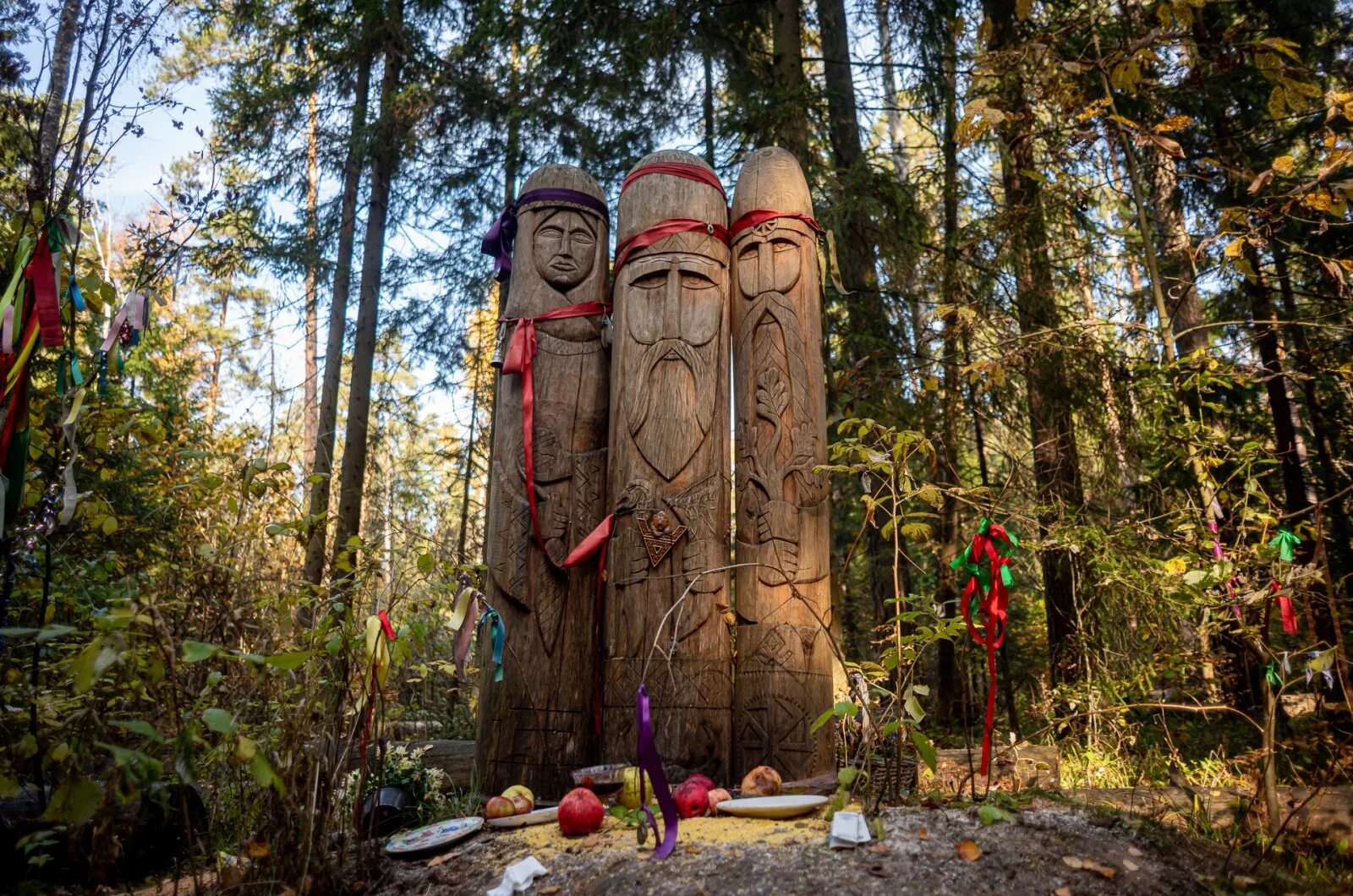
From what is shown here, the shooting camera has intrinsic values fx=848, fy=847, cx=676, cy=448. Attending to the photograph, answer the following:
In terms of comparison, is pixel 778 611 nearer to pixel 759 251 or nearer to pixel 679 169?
pixel 759 251

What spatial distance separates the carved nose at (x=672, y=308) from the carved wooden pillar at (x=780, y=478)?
0.39 meters

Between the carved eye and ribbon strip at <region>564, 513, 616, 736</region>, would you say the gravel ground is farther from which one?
the carved eye

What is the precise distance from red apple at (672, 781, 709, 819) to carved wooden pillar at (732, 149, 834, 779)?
68cm

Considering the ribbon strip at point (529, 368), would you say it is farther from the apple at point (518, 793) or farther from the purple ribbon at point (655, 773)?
the purple ribbon at point (655, 773)

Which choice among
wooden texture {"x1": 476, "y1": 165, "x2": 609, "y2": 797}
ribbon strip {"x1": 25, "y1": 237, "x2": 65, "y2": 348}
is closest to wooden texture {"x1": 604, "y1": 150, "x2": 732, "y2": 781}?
wooden texture {"x1": 476, "y1": 165, "x2": 609, "y2": 797}

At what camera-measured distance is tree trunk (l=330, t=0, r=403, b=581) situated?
934 centimetres

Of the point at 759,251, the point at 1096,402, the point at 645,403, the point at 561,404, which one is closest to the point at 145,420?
the point at 561,404

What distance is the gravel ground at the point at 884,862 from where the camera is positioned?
2393 millimetres

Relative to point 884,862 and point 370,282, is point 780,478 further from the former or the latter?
point 370,282

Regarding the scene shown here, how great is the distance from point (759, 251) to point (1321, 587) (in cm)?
473

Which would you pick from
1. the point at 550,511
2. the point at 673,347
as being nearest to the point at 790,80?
the point at 673,347

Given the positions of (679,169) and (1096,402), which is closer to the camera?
(679,169)

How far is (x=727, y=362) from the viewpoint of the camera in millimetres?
4406

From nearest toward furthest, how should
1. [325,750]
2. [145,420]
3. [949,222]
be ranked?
[325,750]
[145,420]
[949,222]
